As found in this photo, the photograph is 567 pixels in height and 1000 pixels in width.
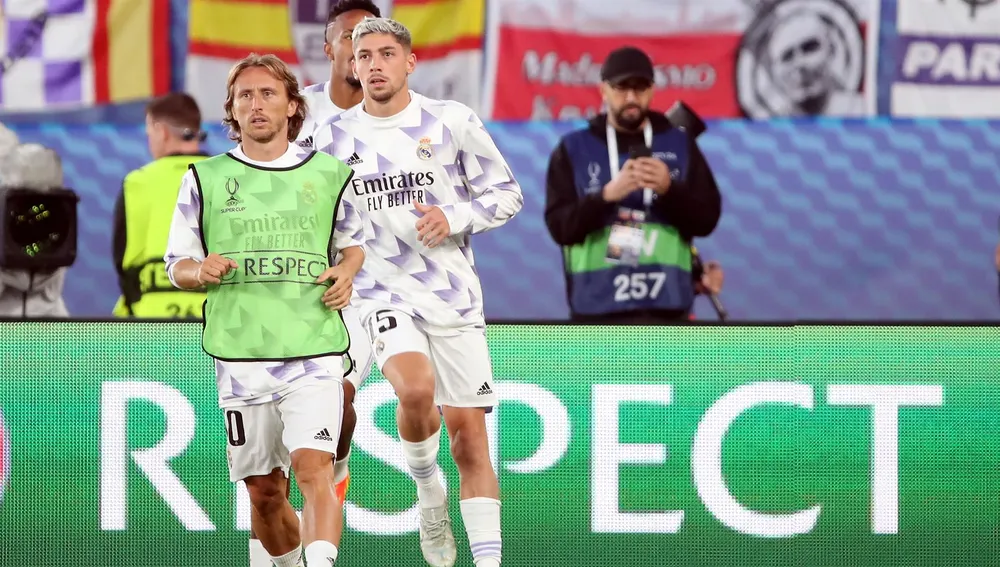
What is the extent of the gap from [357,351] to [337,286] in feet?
2.95

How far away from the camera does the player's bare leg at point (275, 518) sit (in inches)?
179

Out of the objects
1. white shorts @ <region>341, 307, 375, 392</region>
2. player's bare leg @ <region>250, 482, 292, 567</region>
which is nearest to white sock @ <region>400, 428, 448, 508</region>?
white shorts @ <region>341, 307, 375, 392</region>

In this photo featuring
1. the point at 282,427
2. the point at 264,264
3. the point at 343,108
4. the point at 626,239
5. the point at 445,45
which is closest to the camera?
the point at 264,264

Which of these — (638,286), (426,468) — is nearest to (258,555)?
(426,468)

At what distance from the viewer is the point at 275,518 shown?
15.0ft

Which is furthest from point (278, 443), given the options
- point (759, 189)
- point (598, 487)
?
point (759, 189)

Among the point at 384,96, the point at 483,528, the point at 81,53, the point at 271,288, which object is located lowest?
the point at 483,528

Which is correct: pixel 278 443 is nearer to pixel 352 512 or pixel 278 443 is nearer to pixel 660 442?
pixel 352 512

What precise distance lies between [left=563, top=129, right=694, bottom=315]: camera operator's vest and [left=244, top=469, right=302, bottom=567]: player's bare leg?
1.83 metres

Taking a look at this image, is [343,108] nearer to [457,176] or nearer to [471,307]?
[457,176]

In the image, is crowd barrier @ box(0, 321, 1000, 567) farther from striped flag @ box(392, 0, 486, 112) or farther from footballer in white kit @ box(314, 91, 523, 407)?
striped flag @ box(392, 0, 486, 112)

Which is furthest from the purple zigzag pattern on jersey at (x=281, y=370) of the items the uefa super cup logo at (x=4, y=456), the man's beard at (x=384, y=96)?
the uefa super cup logo at (x=4, y=456)

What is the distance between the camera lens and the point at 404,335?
16.1 feet

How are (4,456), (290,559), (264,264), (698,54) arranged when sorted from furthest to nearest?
(698,54), (4,456), (290,559), (264,264)
